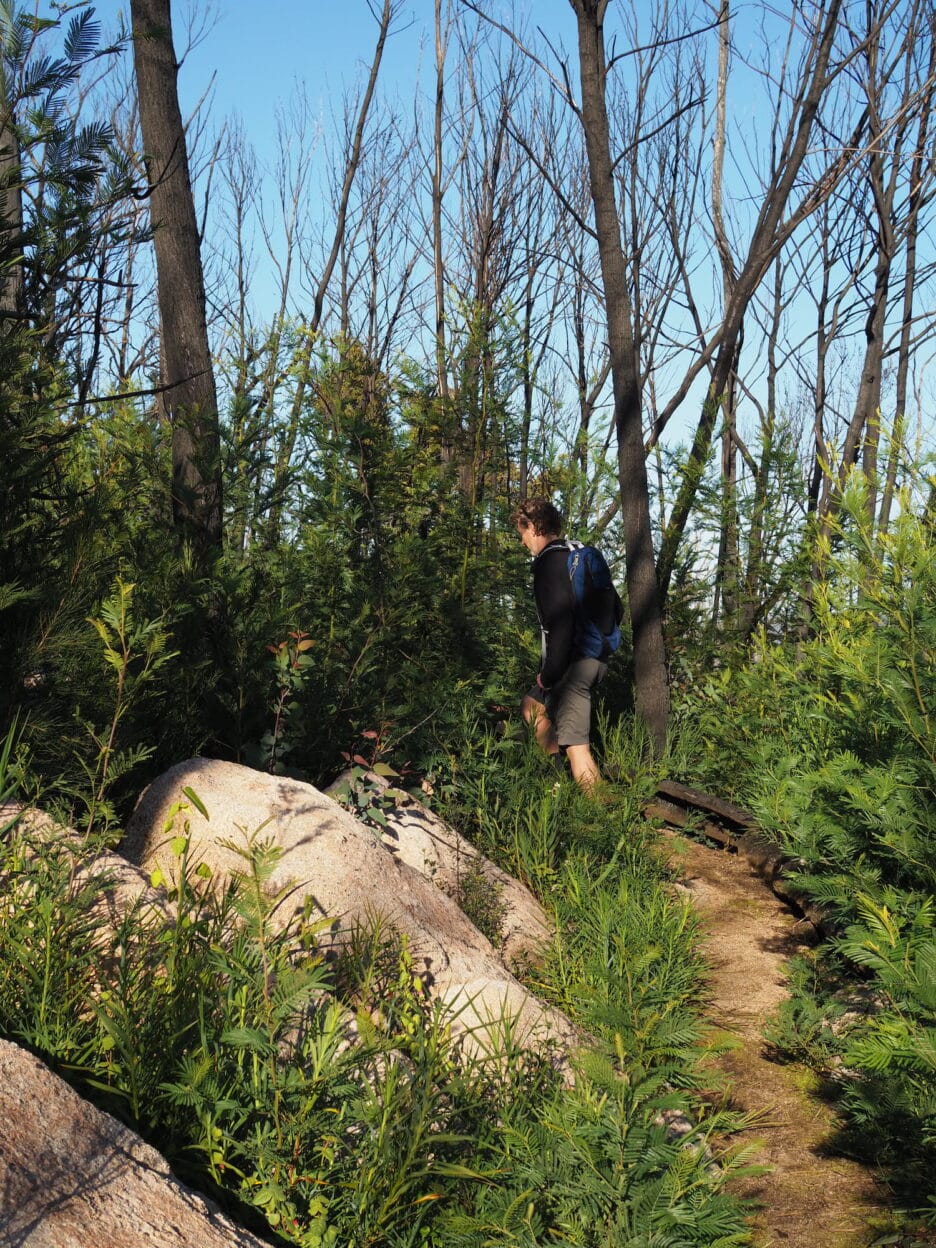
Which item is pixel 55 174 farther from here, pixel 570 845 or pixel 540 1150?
pixel 570 845

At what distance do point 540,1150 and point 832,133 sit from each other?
9085mm

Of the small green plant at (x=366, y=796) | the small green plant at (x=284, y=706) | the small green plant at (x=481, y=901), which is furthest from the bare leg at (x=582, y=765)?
the small green plant at (x=284, y=706)

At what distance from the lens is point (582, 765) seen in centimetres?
601

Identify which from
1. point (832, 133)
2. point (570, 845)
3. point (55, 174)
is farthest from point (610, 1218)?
point (832, 133)

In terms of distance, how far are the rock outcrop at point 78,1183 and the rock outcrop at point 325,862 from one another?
4.17ft

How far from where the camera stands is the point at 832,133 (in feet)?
30.2

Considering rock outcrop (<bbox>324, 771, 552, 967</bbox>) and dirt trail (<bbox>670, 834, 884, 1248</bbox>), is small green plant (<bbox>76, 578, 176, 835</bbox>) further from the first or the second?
dirt trail (<bbox>670, 834, 884, 1248</bbox>)

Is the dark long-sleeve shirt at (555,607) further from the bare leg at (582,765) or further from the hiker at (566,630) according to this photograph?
the bare leg at (582,765)

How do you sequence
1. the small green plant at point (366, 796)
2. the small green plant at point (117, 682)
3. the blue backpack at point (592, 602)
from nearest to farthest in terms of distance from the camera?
the small green plant at point (117, 682), the small green plant at point (366, 796), the blue backpack at point (592, 602)

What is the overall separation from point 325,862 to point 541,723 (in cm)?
275

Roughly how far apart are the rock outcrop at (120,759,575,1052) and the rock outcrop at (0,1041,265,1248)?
1.27 meters

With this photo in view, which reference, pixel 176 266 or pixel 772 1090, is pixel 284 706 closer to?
pixel 176 266

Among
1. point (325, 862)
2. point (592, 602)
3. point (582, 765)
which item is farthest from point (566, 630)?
point (325, 862)

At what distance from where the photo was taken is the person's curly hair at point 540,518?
19.9ft
